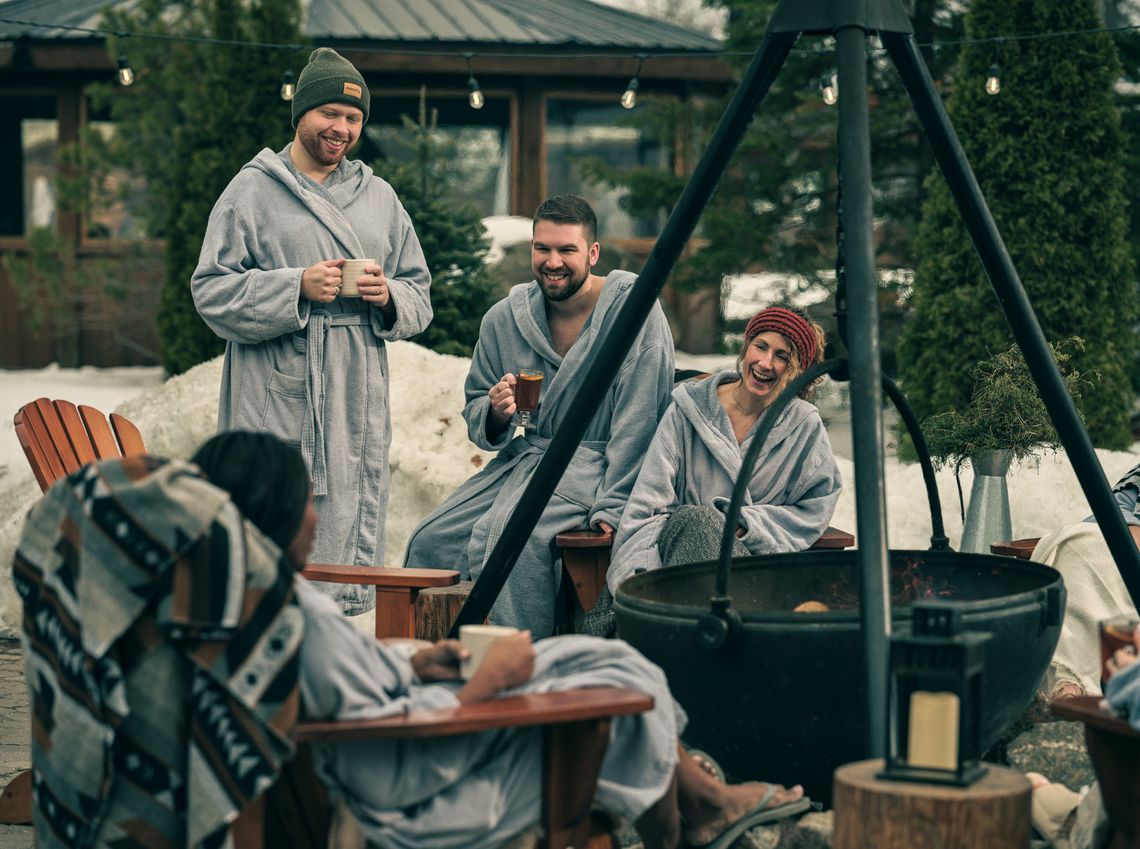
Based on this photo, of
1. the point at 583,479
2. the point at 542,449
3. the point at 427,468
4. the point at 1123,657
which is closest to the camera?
the point at 1123,657

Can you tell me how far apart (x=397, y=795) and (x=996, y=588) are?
6.77 feet

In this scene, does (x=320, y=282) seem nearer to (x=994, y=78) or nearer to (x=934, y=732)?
(x=934, y=732)

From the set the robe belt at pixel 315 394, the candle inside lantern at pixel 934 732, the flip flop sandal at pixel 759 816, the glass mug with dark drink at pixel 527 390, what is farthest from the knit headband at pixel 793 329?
the candle inside lantern at pixel 934 732

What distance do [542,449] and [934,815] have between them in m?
2.62

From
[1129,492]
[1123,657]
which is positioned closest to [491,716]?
[1123,657]

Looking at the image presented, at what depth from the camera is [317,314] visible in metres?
4.89

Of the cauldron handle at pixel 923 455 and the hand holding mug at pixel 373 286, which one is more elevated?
the hand holding mug at pixel 373 286

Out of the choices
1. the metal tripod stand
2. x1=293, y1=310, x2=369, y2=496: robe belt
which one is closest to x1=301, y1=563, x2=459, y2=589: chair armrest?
the metal tripod stand

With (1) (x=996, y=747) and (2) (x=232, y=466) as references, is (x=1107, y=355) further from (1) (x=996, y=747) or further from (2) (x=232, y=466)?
(2) (x=232, y=466)

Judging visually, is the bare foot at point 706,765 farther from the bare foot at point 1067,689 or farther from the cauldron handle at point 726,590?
the bare foot at point 1067,689

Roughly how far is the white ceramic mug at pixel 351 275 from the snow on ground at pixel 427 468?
2785mm

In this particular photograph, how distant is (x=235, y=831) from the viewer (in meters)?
2.67

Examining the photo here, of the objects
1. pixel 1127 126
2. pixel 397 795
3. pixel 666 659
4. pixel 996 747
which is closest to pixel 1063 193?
pixel 1127 126

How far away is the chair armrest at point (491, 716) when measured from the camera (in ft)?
8.70
